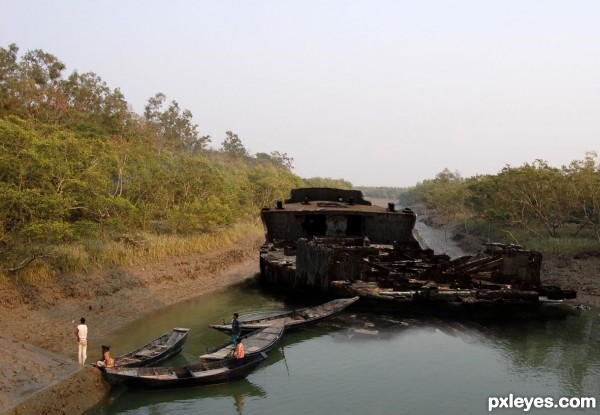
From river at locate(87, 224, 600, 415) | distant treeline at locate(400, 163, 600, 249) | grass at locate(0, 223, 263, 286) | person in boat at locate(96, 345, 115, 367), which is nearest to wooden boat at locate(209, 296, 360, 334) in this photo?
river at locate(87, 224, 600, 415)

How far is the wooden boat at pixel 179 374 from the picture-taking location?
399 inches

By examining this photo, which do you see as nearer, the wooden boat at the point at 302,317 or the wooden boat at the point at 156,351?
the wooden boat at the point at 156,351

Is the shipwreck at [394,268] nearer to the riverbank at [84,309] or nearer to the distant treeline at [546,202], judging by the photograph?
the riverbank at [84,309]

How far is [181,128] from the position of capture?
56719mm

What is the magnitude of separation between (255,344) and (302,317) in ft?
8.74

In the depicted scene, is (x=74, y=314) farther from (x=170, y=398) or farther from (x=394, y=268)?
(x=394, y=268)

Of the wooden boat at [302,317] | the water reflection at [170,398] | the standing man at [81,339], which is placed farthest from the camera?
the wooden boat at [302,317]

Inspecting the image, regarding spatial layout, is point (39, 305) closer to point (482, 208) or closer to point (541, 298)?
point (541, 298)

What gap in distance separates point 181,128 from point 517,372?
4999cm

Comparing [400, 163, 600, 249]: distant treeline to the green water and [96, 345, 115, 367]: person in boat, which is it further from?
[96, 345, 115, 367]: person in boat

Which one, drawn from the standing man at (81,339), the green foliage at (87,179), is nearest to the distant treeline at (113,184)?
the green foliage at (87,179)

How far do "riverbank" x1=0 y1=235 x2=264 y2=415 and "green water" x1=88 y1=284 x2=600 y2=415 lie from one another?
0.65 metres

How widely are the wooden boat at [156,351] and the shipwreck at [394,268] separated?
540 cm

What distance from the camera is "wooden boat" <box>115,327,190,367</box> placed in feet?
36.3
